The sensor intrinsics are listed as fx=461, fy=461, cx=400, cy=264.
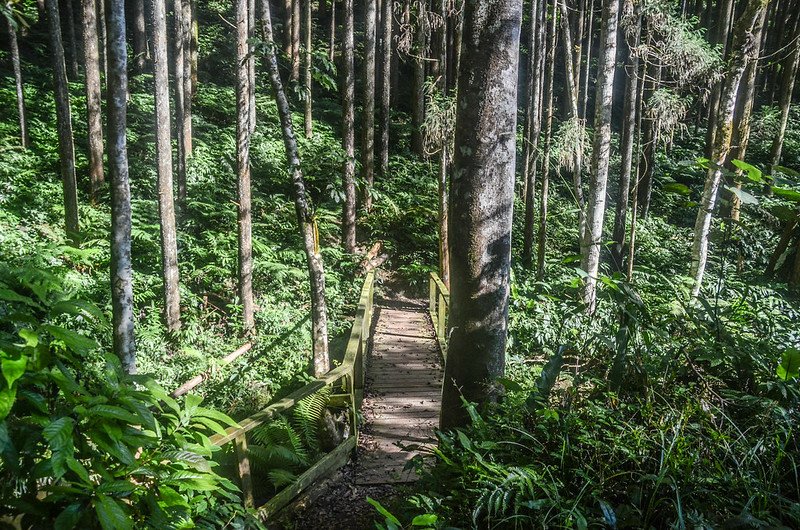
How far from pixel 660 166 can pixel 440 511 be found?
23.9 metres

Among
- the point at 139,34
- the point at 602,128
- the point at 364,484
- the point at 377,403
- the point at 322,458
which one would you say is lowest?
the point at 377,403

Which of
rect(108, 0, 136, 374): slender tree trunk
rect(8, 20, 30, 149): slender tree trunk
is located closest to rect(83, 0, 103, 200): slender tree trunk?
rect(8, 20, 30, 149): slender tree trunk

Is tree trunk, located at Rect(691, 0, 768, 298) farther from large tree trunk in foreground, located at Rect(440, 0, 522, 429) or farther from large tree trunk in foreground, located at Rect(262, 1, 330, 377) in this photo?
large tree trunk in foreground, located at Rect(262, 1, 330, 377)

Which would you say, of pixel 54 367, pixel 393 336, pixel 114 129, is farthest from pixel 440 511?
pixel 393 336

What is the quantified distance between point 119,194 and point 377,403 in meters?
4.80

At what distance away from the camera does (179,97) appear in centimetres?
1259

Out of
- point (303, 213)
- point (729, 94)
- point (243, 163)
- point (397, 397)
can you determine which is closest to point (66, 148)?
point (243, 163)

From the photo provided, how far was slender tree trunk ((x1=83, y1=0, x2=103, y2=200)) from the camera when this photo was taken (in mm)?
11242

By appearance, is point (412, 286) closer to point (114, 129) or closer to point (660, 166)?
point (114, 129)

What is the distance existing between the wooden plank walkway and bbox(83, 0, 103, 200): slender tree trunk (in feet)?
28.9

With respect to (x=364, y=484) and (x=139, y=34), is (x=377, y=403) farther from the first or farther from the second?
(x=139, y=34)

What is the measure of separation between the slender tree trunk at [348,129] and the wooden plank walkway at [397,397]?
142 inches

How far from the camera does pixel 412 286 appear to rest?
47.3ft

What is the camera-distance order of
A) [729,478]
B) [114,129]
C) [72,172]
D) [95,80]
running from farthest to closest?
[95,80] < [72,172] < [114,129] < [729,478]
